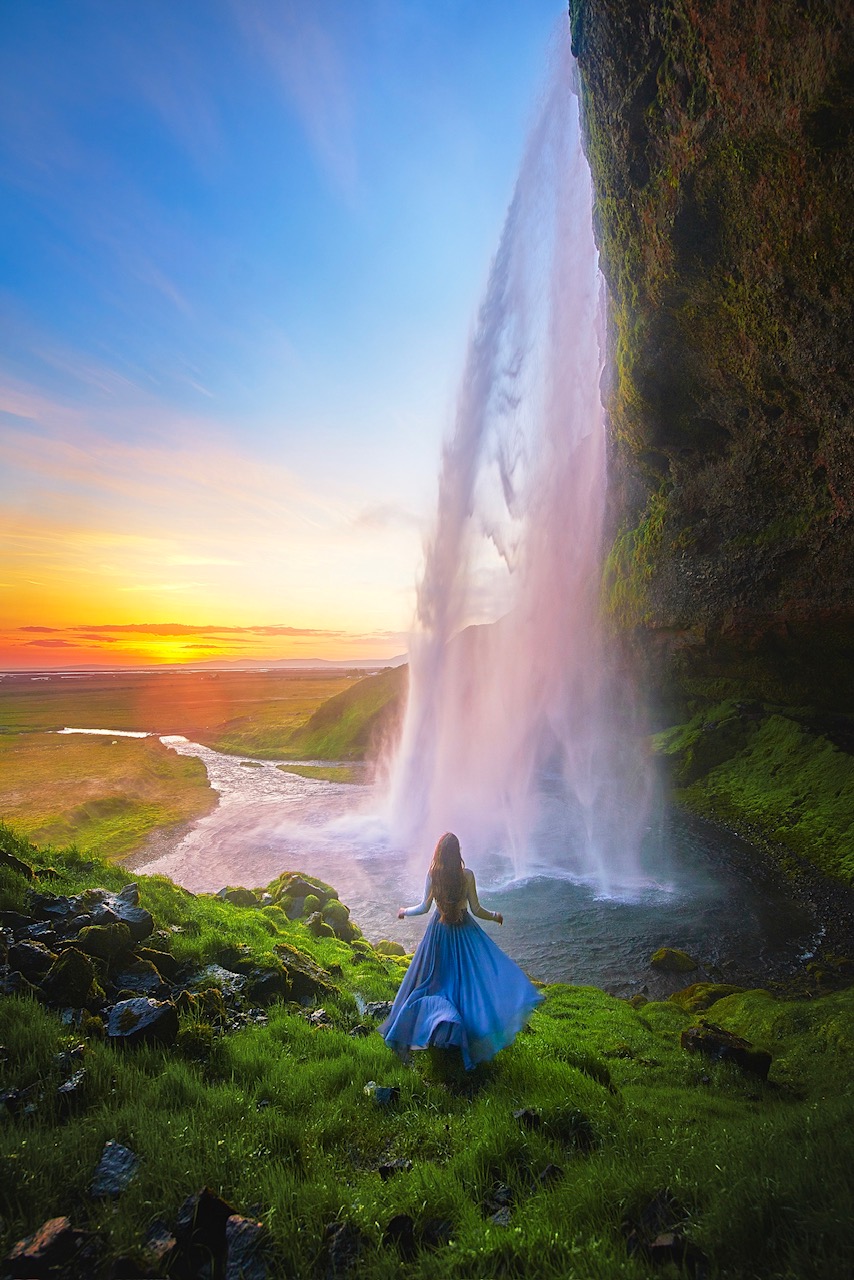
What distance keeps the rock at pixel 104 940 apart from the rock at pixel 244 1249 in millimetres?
4933

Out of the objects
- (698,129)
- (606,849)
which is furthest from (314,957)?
(698,129)

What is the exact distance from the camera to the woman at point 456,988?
6.36 m

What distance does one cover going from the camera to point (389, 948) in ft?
47.2

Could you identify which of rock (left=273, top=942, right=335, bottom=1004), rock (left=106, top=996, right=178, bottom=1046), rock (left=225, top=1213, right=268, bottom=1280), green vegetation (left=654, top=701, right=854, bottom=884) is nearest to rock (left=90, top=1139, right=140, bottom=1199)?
rock (left=225, top=1213, right=268, bottom=1280)

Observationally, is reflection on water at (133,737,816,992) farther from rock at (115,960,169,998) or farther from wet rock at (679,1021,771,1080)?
rock at (115,960,169,998)

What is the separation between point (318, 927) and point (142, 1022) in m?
8.78

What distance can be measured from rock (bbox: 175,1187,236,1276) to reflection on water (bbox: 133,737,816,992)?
437 inches

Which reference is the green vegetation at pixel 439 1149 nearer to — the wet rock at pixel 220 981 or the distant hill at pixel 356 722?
the wet rock at pixel 220 981

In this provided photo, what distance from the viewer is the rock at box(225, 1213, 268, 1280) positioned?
3293 mm

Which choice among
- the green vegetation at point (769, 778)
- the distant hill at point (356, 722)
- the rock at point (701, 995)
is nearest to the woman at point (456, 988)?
the rock at point (701, 995)

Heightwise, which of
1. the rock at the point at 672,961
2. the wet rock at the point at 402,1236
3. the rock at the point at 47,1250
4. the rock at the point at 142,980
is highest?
the rock at the point at 47,1250

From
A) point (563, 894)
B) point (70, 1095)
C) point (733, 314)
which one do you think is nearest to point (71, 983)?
point (70, 1095)

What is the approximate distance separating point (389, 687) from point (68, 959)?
144 ft

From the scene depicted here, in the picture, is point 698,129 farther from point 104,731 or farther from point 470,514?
point 104,731
